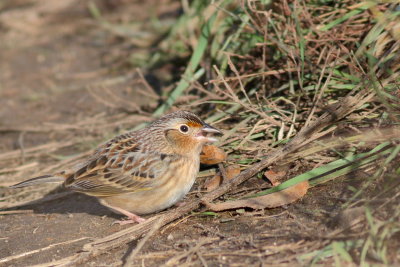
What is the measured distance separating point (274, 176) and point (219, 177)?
51 cm

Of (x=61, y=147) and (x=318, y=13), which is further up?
(x=318, y=13)

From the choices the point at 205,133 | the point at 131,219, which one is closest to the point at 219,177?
the point at 205,133

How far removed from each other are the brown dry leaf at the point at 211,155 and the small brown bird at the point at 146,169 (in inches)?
5.7

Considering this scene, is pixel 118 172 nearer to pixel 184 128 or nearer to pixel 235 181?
pixel 184 128

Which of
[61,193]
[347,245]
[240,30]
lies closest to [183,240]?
[347,245]

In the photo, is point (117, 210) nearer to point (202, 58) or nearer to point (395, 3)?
point (202, 58)

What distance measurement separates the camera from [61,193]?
576 centimetres

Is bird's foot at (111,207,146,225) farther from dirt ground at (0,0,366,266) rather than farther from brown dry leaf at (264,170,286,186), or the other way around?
brown dry leaf at (264,170,286,186)

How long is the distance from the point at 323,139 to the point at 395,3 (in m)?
1.38

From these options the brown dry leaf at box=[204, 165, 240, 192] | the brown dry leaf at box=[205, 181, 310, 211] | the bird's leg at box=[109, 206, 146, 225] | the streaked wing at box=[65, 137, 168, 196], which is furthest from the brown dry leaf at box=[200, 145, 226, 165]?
the bird's leg at box=[109, 206, 146, 225]

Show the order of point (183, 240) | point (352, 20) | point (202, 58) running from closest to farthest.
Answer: point (183, 240)
point (352, 20)
point (202, 58)

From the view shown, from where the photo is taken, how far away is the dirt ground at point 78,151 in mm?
4086

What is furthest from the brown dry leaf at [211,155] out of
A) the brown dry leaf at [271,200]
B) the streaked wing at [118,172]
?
the brown dry leaf at [271,200]

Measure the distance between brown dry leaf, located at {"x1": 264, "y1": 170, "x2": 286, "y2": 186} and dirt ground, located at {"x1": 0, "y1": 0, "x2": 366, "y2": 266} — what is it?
1.05ft
